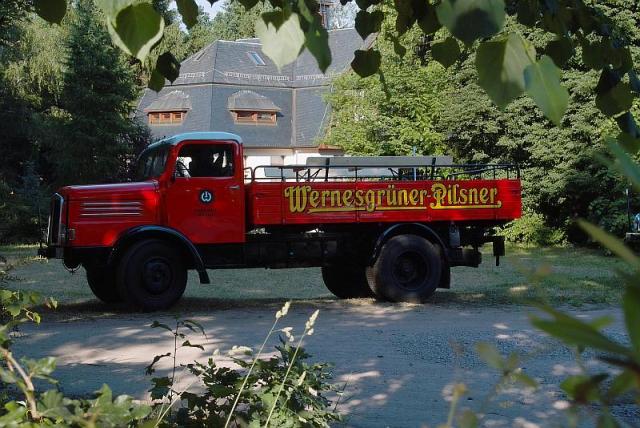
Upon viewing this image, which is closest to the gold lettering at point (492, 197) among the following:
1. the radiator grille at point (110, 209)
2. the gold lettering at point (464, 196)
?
the gold lettering at point (464, 196)

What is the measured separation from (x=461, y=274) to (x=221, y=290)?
18.8 ft

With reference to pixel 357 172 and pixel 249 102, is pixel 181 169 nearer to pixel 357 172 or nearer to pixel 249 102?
pixel 357 172

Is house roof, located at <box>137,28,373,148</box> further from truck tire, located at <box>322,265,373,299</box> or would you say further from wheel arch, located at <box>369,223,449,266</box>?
wheel arch, located at <box>369,223,449,266</box>

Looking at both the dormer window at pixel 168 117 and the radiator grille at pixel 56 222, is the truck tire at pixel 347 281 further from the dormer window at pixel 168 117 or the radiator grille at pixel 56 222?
the dormer window at pixel 168 117

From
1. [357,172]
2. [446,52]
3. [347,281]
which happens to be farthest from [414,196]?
[446,52]

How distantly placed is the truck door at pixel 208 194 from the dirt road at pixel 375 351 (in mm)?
1188

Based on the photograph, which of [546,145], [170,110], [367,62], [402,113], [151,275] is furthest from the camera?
[170,110]

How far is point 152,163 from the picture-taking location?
1302cm

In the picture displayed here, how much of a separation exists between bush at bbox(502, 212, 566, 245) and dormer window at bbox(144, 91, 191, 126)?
67.0 ft

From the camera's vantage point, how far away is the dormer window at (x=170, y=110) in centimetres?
4531

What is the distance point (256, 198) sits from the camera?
1245cm

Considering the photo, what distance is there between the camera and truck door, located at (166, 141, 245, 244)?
40.6ft

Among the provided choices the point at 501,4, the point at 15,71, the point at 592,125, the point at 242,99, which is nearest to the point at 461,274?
the point at 592,125

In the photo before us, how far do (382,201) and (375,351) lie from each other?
4.87 metres
